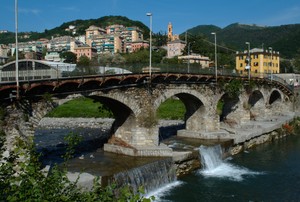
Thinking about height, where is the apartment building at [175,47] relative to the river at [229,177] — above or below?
above

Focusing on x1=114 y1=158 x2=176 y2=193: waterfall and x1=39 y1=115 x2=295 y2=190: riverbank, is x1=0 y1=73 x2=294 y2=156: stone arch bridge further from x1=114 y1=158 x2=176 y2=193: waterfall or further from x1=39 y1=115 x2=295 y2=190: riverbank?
x1=114 y1=158 x2=176 y2=193: waterfall

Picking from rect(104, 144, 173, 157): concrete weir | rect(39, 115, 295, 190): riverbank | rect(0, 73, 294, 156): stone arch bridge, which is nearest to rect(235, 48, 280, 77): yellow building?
rect(39, 115, 295, 190): riverbank

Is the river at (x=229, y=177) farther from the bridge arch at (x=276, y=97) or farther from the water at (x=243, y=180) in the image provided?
the bridge arch at (x=276, y=97)

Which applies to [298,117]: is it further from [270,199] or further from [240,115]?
[270,199]

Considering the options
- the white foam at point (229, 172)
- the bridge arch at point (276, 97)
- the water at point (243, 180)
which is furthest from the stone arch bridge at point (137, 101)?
the bridge arch at point (276, 97)

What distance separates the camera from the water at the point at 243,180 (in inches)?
842

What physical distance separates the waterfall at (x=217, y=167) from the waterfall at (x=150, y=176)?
135 inches

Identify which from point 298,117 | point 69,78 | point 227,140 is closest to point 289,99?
point 298,117

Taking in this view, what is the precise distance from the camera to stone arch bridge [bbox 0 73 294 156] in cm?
1917

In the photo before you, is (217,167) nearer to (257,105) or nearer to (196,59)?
(257,105)

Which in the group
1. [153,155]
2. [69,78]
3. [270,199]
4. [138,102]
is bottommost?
[270,199]

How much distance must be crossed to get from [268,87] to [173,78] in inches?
1037

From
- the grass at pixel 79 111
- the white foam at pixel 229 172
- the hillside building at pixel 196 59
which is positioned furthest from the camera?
the hillside building at pixel 196 59

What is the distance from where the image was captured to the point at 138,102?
89.4 ft
